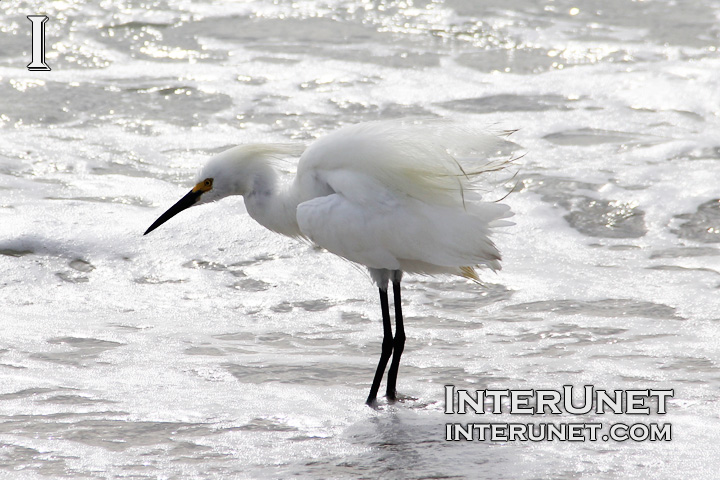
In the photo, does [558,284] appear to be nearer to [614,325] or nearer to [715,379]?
[614,325]

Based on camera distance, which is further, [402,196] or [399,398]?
[399,398]

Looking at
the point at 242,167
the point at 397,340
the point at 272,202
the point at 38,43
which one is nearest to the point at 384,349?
the point at 397,340

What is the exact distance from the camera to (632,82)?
955 cm

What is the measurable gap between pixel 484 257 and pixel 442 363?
2.50ft

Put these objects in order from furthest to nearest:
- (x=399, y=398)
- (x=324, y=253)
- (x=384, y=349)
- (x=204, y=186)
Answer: (x=324, y=253) → (x=204, y=186) → (x=384, y=349) → (x=399, y=398)

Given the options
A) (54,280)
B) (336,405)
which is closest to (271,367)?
(336,405)

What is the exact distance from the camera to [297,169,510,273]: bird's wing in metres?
4.45

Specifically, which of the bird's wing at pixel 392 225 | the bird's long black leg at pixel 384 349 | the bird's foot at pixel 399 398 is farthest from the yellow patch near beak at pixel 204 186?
the bird's foot at pixel 399 398

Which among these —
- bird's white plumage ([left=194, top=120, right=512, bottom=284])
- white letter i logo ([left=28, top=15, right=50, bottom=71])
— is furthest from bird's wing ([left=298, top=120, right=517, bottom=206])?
white letter i logo ([left=28, top=15, right=50, bottom=71])

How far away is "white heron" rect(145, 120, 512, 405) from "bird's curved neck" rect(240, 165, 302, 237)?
197 mm

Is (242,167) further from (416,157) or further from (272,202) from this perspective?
(416,157)

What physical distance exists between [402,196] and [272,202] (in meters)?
0.75

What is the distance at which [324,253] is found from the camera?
6.55m

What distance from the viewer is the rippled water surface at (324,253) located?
4129 mm
